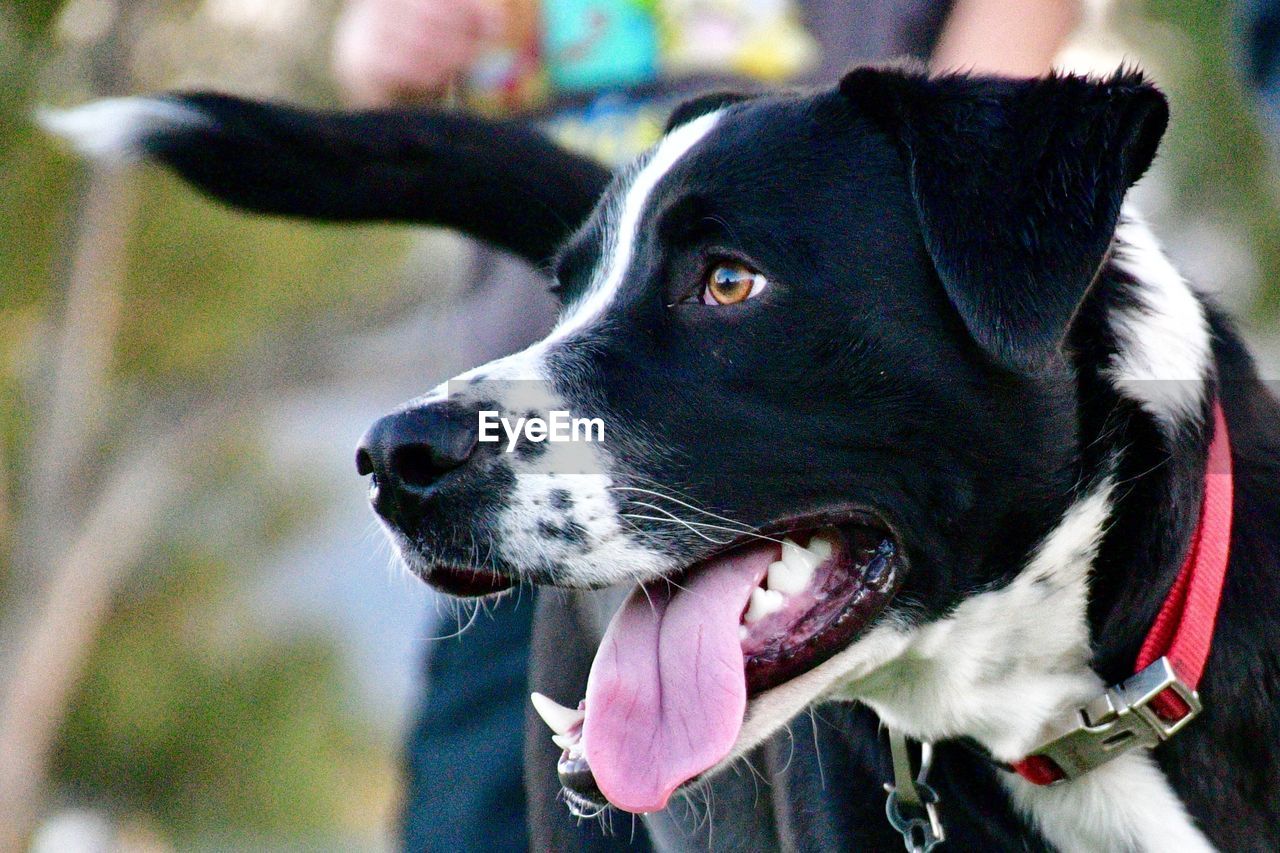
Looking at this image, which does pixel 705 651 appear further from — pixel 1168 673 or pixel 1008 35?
pixel 1008 35

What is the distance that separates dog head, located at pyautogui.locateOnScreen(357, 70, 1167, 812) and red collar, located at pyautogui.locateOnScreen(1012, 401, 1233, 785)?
5.2 inches

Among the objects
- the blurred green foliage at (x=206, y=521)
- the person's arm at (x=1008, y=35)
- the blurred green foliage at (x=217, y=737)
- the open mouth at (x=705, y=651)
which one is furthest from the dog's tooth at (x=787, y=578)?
the blurred green foliage at (x=217, y=737)

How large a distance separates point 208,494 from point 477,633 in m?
11.2

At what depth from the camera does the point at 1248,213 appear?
12094mm

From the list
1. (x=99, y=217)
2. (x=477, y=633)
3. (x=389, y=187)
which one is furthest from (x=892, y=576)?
(x=99, y=217)

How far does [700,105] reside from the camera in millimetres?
2547

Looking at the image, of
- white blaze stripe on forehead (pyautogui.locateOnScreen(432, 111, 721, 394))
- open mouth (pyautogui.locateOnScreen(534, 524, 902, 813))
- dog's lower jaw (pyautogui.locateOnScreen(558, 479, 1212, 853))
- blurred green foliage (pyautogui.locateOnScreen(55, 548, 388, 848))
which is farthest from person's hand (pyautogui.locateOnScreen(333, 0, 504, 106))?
blurred green foliage (pyautogui.locateOnScreen(55, 548, 388, 848))

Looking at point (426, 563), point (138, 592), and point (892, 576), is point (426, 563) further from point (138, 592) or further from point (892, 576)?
point (138, 592)

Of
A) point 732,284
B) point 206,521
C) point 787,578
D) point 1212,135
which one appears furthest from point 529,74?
point 206,521

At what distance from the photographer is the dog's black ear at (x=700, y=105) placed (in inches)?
98.4

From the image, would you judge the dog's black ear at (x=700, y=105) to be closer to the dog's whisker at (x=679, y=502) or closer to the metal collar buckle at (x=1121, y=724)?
the dog's whisker at (x=679, y=502)

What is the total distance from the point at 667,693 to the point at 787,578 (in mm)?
224

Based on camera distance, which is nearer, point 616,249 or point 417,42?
point 616,249

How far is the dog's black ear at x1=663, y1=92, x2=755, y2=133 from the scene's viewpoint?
250cm
